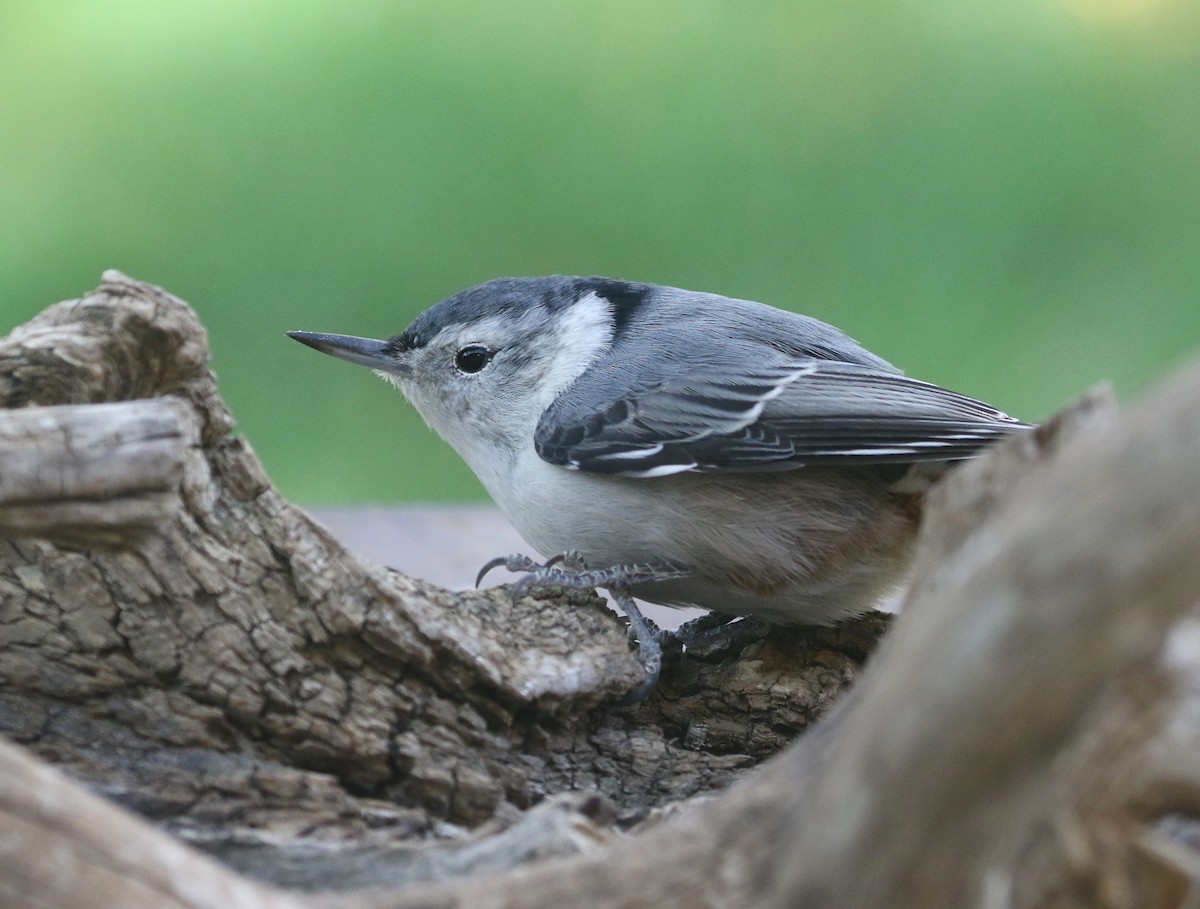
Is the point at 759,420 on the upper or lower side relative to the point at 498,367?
upper

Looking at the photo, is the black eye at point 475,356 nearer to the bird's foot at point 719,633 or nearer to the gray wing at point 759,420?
the gray wing at point 759,420

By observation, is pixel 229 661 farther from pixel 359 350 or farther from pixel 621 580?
pixel 359 350

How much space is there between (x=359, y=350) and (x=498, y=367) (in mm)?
293

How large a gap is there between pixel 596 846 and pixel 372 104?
15.0 ft

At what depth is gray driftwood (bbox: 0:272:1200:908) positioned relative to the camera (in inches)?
39.4

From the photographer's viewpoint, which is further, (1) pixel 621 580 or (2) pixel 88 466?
(1) pixel 621 580

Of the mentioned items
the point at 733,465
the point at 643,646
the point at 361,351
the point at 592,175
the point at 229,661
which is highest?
the point at 592,175

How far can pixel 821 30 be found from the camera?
5922mm

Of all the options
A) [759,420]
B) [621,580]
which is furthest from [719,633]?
[759,420]

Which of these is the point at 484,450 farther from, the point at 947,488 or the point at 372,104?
the point at 372,104

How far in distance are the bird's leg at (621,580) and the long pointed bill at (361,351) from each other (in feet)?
1.76

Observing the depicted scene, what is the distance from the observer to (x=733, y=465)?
224 cm

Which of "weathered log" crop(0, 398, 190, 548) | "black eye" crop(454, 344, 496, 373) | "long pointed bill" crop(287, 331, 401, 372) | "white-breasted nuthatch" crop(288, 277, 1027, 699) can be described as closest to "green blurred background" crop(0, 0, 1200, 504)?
"long pointed bill" crop(287, 331, 401, 372)

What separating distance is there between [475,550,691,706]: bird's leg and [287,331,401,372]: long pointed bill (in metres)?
0.54
